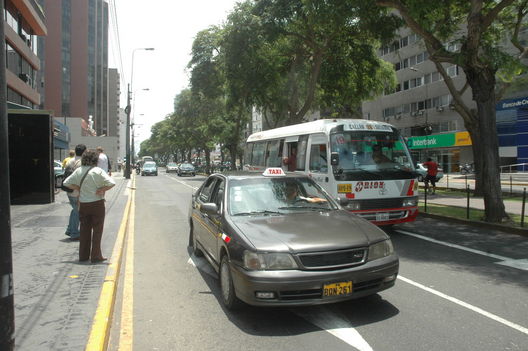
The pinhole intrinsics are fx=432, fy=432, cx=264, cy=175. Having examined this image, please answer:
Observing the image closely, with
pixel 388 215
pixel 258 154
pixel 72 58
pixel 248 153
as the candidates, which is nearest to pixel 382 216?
pixel 388 215

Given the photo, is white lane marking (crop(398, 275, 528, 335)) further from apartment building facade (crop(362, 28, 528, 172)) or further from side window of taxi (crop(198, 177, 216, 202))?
apartment building facade (crop(362, 28, 528, 172))

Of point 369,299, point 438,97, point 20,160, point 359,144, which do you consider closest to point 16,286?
→ point 369,299

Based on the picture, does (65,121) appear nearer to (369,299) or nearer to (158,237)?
(158,237)

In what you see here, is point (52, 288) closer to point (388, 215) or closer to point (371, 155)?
point (388, 215)

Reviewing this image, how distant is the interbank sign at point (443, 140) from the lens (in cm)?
4222

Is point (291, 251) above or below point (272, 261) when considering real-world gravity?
above

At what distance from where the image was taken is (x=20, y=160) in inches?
574

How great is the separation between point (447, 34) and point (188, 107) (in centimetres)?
4085

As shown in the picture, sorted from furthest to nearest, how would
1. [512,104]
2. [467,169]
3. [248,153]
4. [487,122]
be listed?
[467,169] → [512,104] → [248,153] → [487,122]

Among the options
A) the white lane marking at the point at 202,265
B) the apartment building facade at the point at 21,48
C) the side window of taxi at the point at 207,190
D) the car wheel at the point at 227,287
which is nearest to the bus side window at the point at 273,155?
the side window of taxi at the point at 207,190

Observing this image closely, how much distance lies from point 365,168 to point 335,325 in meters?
5.38

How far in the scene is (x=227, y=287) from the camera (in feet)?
15.5

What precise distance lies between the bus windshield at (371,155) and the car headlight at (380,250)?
4.40 metres

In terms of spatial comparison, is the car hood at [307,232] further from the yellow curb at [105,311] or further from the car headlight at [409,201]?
the car headlight at [409,201]
